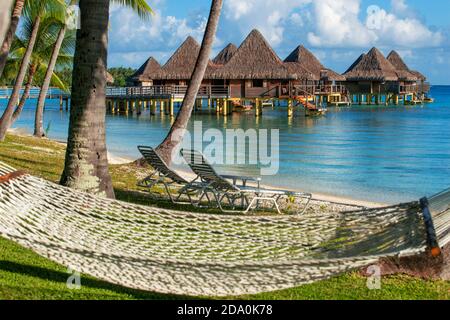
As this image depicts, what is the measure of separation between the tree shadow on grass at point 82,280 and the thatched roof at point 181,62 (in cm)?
3696

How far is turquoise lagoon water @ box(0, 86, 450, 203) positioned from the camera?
45.6 ft

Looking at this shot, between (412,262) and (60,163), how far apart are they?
311 inches

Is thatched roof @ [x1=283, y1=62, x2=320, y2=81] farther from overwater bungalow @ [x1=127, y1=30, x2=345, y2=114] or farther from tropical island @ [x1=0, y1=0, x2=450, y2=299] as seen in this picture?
tropical island @ [x1=0, y1=0, x2=450, y2=299]

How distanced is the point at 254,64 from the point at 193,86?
97.8ft

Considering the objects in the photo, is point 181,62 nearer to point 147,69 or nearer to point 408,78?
point 147,69

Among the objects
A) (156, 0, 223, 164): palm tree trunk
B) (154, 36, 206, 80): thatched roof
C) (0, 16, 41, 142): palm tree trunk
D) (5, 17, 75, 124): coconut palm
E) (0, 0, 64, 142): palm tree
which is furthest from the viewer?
(154, 36, 206, 80): thatched roof

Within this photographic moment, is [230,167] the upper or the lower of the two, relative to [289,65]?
lower

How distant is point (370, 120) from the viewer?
37000 millimetres

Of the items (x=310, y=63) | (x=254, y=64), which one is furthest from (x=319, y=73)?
(x=254, y=64)

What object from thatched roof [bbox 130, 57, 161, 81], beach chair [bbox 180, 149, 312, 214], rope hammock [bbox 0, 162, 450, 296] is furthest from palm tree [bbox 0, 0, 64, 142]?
thatched roof [bbox 130, 57, 161, 81]

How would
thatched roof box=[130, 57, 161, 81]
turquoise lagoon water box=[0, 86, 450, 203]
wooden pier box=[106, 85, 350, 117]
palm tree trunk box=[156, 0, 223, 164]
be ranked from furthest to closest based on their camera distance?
thatched roof box=[130, 57, 161, 81] < wooden pier box=[106, 85, 350, 117] < turquoise lagoon water box=[0, 86, 450, 203] < palm tree trunk box=[156, 0, 223, 164]

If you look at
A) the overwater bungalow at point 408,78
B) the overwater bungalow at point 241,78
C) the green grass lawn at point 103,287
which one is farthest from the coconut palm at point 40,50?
the overwater bungalow at point 408,78
